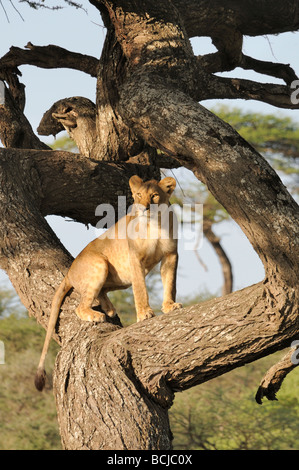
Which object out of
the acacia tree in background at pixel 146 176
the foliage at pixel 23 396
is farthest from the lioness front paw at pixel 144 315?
the foliage at pixel 23 396

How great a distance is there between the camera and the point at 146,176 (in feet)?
21.2

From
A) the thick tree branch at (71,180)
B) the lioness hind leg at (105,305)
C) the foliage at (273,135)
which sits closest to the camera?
the lioness hind leg at (105,305)

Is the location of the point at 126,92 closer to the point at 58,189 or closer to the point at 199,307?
the point at 58,189

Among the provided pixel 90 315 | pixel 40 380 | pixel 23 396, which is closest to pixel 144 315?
pixel 90 315

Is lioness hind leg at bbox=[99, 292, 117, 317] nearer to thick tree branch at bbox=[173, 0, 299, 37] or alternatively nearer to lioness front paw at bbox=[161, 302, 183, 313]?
lioness front paw at bbox=[161, 302, 183, 313]

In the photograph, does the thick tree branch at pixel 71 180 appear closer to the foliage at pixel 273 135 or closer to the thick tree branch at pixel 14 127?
the thick tree branch at pixel 14 127

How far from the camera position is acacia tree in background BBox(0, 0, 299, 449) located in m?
3.82

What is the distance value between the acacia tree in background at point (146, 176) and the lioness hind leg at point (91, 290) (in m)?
0.09

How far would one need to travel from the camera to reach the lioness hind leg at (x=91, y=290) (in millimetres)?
4555

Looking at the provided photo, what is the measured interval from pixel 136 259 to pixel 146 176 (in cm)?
207

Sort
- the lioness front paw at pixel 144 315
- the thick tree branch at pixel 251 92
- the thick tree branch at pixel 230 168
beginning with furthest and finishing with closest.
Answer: the thick tree branch at pixel 251 92
the lioness front paw at pixel 144 315
the thick tree branch at pixel 230 168

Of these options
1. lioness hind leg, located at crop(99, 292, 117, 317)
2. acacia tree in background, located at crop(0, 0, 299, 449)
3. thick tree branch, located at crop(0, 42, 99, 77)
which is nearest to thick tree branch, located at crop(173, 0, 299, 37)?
acacia tree in background, located at crop(0, 0, 299, 449)

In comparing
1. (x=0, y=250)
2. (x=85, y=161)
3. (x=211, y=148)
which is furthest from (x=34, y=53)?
(x=211, y=148)

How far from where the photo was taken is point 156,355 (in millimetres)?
4086
